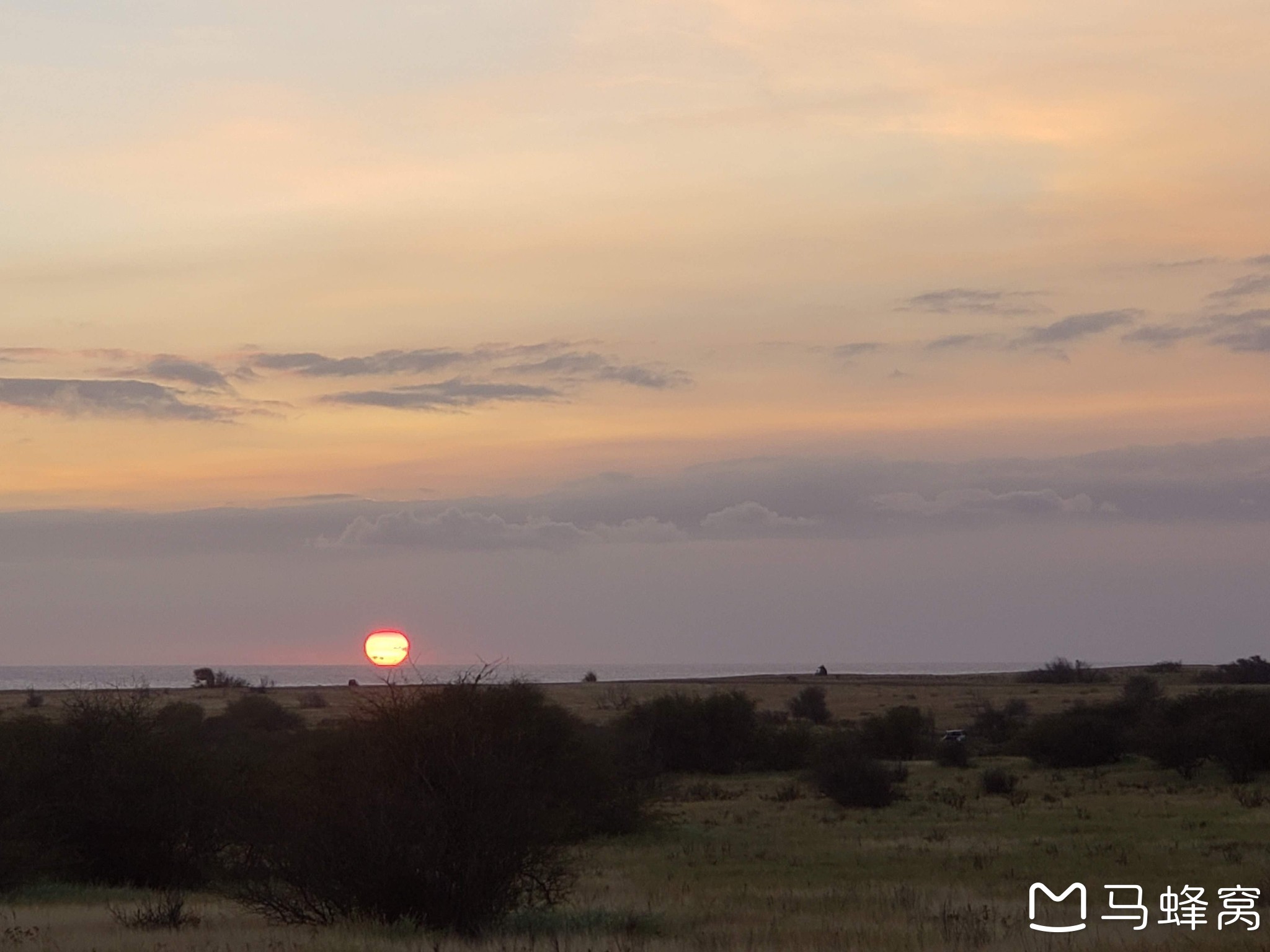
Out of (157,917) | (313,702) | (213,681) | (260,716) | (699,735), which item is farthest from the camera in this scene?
(213,681)

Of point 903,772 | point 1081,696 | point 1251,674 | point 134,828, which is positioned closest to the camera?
point 134,828

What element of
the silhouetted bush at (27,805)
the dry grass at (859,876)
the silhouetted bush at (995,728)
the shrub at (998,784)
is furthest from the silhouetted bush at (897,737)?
the silhouetted bush at (27,805)

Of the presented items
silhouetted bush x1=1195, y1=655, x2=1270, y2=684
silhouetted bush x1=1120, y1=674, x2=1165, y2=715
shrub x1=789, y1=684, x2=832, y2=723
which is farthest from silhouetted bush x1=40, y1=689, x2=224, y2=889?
silhouetted bush x1=1195, y1=655, x2=1270, y2=684

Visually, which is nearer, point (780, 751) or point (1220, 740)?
point (1220, 740)

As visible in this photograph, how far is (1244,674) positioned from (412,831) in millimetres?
122120

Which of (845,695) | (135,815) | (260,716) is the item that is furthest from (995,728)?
(135,815)

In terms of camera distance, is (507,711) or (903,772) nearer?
(507,711)

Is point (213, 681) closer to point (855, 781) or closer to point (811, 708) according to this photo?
point (811, 708)

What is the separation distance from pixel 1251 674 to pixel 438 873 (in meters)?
121

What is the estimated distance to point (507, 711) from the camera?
2669 centimetres

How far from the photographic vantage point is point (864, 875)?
2553cm

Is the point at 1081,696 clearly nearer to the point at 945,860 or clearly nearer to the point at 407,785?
the point at 945,860

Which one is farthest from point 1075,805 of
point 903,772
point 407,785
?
point 407,785

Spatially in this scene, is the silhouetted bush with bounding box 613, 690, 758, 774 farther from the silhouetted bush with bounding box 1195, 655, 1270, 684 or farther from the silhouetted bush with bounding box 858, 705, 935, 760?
the silhouetted bush with bounding box 1195, 655, 1270, 684
